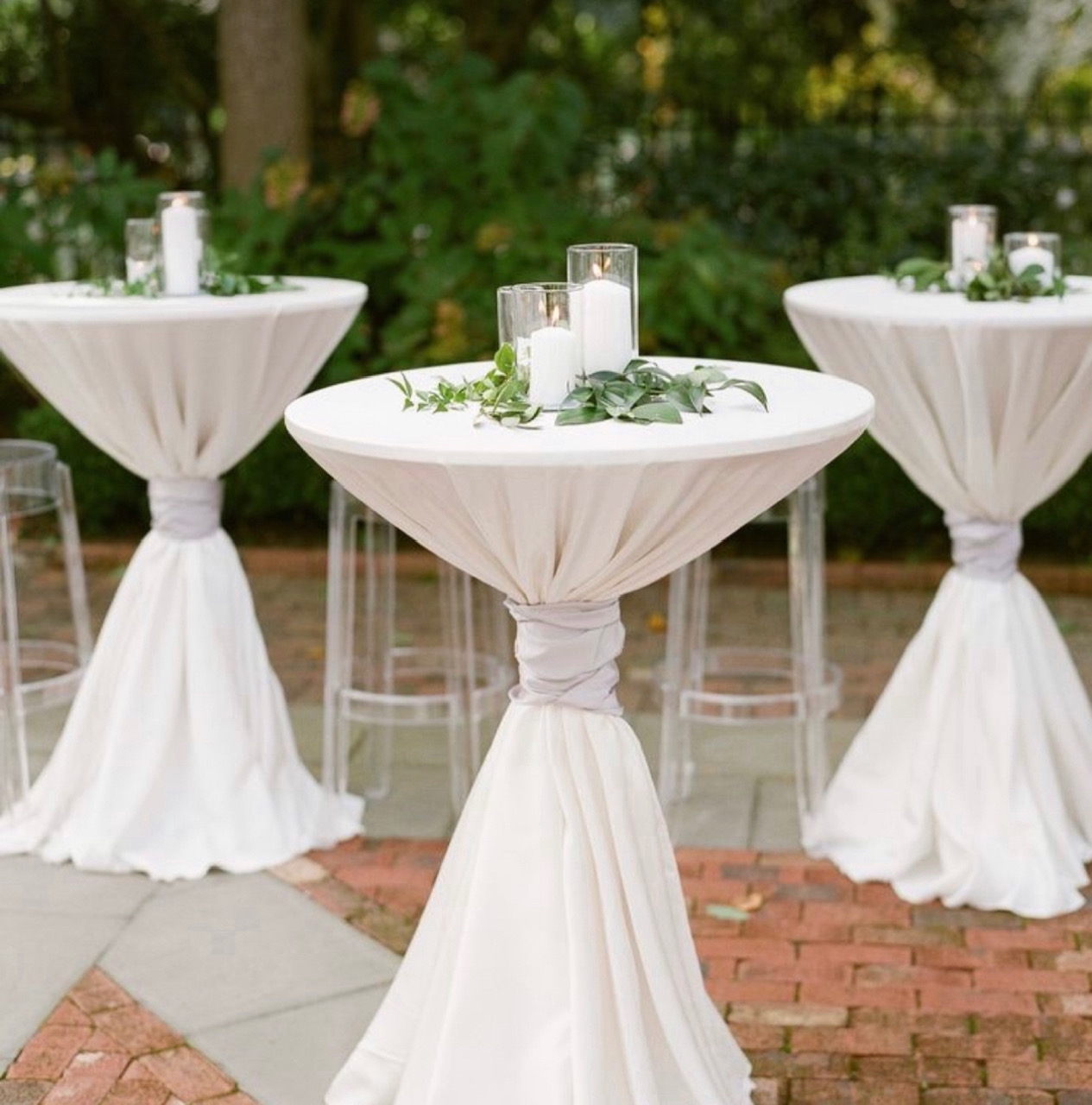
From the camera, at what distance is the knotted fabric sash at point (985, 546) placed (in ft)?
14.1

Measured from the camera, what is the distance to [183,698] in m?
4.49

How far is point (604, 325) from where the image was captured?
3.17 meters

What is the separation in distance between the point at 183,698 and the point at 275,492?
2.82 m

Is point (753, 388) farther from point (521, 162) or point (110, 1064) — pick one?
point (521, 162)

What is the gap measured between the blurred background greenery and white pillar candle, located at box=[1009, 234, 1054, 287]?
7.14 ft

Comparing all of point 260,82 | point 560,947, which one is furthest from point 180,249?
point 260,82

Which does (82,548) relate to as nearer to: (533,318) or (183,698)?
(183,698)

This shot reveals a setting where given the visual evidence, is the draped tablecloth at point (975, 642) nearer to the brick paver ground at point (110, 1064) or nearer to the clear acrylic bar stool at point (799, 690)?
the clear acrylic bar stool at point (799, 690)

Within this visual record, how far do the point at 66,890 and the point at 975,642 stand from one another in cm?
210

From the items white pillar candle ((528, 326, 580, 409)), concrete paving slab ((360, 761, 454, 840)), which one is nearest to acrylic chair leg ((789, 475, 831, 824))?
concrete paving slab ((360, 761, 454, 840))

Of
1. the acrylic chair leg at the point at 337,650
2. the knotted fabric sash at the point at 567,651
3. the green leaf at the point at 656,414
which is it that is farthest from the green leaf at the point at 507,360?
the acrylic chair leg at the point at 337,650

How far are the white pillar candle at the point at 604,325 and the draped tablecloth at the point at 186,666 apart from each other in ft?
4.14

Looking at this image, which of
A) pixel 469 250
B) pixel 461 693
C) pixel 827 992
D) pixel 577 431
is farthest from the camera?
pixel 469 250

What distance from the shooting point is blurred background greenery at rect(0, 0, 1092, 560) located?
282 inches
